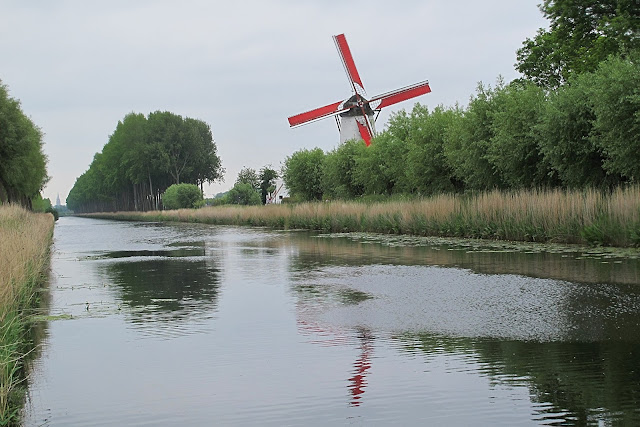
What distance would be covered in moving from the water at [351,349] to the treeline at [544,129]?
6.06 meters

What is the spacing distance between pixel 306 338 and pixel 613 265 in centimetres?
865

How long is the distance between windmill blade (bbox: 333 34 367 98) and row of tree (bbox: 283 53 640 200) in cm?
1423

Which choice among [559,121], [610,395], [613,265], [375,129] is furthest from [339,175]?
[610,395]

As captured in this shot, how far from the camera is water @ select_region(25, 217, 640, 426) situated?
607cm

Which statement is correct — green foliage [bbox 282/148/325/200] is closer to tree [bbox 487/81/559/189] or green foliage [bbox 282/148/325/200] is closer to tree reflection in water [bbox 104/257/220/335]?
tree [bbox 487/81/559/189]

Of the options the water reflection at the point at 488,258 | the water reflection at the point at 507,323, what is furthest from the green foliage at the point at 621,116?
the water reflection at the point at 507,323

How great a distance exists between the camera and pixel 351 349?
27.1 feet

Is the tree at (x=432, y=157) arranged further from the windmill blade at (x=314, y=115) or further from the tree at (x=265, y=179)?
the tree at (x=265, y=179)

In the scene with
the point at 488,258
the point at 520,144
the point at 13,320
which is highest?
the point at 520,144

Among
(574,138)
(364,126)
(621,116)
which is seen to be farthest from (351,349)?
(364,126)

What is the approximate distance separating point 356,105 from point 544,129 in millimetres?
34260

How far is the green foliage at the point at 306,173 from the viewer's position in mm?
58969

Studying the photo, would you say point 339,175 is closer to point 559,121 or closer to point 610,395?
point 559,121

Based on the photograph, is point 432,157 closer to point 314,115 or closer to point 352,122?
point 352,122
